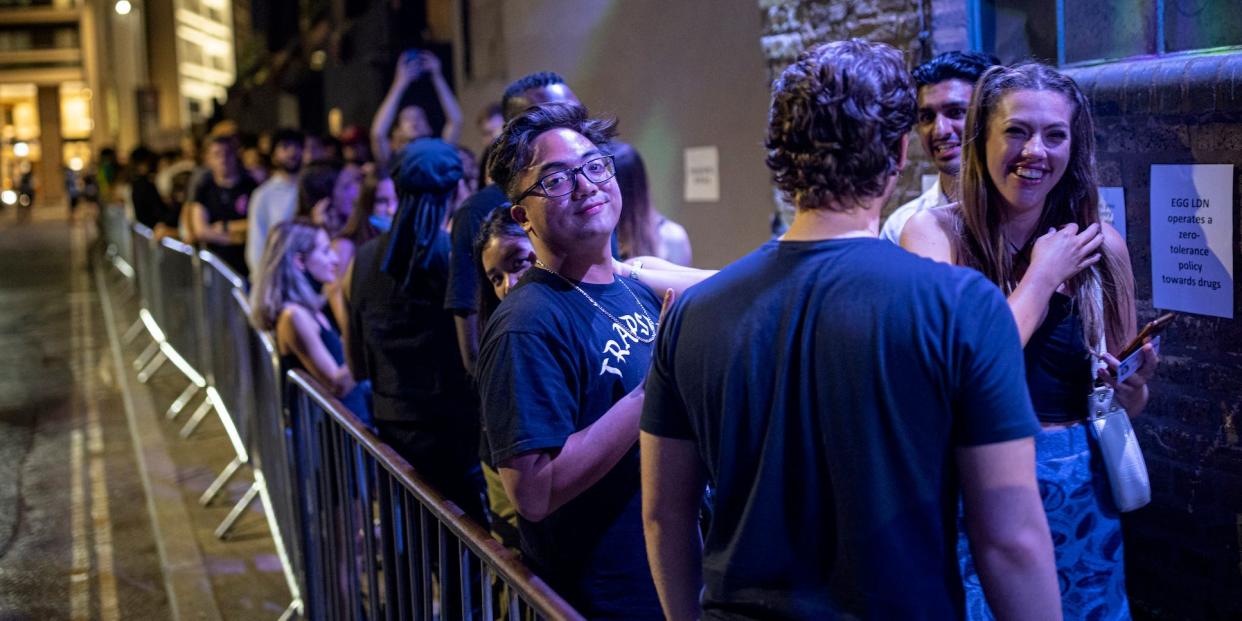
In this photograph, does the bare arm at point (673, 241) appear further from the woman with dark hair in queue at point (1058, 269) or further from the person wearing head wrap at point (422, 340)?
the woman with dark hair in queue at point (1058, 269)

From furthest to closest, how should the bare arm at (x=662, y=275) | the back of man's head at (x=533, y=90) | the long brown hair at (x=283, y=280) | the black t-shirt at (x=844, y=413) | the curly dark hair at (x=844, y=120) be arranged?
the long brown hair at (x=283, y=280) → the back of man's head at (x=533, y=90) → the bare arm at (x=662, y=275) → the curly dark hair at (x=844, y=120) → the black t-shirt at (x=844, y=413)

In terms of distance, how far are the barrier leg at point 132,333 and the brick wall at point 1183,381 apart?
1286 cm

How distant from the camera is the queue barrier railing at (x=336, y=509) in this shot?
9.10ft

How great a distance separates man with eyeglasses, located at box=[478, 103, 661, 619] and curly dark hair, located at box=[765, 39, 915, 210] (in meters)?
0.83

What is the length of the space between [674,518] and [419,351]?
2.65m

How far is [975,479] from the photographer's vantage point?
1.81 metres

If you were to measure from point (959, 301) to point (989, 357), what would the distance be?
94 mm

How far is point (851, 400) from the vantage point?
1.80m

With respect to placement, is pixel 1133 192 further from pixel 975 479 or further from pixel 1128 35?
pixel 975 479

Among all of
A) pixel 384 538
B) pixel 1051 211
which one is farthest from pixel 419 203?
pixel 1051 211

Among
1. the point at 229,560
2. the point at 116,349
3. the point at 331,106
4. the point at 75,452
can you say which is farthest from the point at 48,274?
the point at 229,560

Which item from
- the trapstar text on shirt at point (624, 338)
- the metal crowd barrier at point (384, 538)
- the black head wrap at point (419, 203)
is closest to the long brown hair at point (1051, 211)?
the trapstar text on shirt at point (624, 338)

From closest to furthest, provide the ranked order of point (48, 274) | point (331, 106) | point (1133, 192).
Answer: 1. point (1133, 192)
2. point (331, 106)
3. point (48, 274)

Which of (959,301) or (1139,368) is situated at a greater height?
(959,301)
